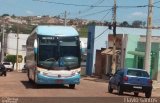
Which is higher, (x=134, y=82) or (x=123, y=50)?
(x=123, y=50)

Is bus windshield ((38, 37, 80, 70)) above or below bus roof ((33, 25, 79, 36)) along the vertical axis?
below

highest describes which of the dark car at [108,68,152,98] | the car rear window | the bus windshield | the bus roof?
the bus roof

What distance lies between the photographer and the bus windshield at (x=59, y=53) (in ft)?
101

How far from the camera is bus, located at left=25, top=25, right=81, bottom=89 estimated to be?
30.8 m

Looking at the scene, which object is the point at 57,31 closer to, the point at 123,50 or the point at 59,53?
the point at 59,53

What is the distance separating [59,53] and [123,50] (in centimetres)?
2927

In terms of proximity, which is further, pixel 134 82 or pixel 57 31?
pixel 57 31

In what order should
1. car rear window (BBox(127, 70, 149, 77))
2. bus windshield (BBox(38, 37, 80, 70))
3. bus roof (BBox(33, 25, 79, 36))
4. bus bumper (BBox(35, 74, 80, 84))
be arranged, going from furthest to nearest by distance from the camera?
bus roof (BBox(33, 25, 79, 36))
bus windshield (BBox(38, 37, 80, 70))
bus bumper (BBox(35, 74, 80, 84))
car rear window (BBox(127, 70, 149, 77))

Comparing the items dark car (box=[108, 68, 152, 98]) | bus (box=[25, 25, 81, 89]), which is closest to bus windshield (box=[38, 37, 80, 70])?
bus (box=[25, 25, 81, 89])

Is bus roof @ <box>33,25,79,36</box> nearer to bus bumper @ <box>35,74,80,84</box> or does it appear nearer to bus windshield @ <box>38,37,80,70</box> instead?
bus windshield @ <box>38,37,80,70</box>

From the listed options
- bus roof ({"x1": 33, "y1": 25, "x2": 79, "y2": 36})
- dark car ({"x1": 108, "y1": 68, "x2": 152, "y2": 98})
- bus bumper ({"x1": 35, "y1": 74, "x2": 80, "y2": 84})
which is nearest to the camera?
dark car ({"x1": 108, "y1": 68, "x2": 152, "y2": 98})

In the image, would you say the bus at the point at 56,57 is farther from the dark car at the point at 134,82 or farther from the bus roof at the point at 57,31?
the dark car at the point at 134,82

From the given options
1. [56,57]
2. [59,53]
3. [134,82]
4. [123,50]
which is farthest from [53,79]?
[123,50]

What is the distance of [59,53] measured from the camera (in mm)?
31094
